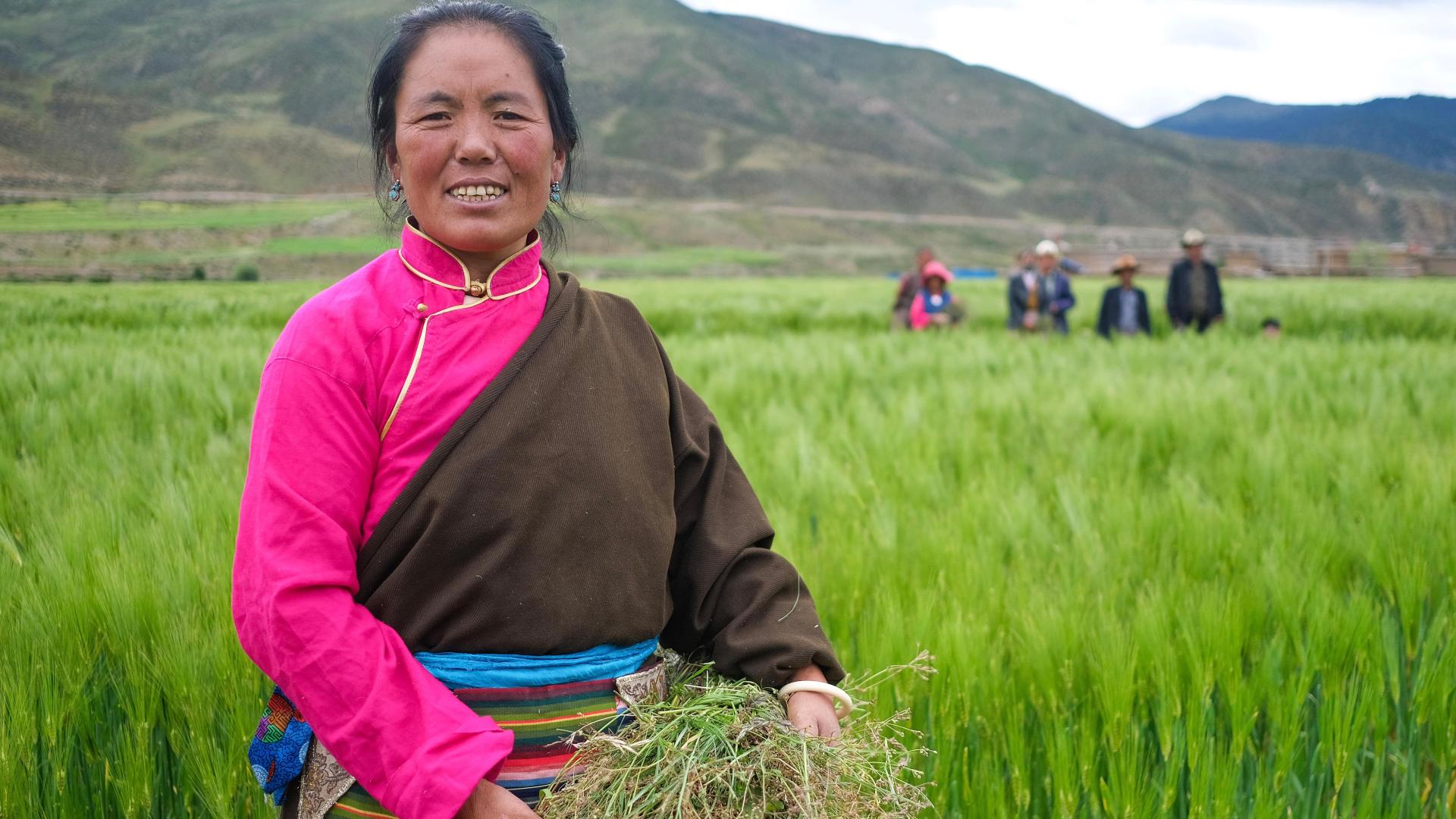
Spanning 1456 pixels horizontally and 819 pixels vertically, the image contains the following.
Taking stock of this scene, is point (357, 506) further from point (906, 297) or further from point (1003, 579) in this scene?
point (906, 297)

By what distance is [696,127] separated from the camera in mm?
99688

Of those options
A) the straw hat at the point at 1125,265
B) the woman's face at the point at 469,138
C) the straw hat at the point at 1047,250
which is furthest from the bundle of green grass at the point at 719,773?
the straw hat at the point at 1125,265

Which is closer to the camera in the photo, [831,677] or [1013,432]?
[831,677]

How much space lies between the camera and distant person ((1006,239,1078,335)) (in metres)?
9.37

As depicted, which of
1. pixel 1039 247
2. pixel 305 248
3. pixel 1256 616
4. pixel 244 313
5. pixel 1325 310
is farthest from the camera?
pixel 1325 310

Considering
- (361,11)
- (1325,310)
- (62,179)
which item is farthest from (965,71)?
(62,179)

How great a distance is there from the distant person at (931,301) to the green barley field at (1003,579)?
4.71m

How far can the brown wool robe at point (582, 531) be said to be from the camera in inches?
42.9

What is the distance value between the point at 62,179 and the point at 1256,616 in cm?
459

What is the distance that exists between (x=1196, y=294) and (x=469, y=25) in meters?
9.87

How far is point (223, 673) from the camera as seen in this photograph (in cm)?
179

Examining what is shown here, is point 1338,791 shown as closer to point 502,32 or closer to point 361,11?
point 502,32

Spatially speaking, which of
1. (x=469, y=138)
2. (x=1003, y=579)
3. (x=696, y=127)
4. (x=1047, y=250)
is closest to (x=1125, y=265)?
(x=1047, y=250)

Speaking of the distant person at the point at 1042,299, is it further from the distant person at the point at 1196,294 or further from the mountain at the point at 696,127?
the mountain at the point at 696,127
